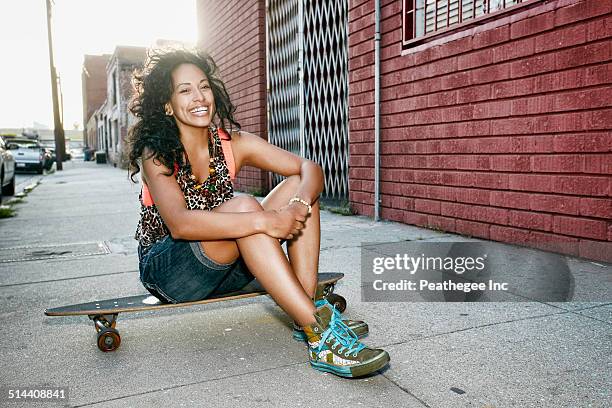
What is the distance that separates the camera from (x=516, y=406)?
6.18 ft

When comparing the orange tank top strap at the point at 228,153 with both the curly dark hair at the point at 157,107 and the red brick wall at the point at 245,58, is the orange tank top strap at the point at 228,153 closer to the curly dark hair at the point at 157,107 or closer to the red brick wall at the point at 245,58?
the curly dark hair at the point at 157,107

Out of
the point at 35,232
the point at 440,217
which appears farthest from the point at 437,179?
the point at 35,232

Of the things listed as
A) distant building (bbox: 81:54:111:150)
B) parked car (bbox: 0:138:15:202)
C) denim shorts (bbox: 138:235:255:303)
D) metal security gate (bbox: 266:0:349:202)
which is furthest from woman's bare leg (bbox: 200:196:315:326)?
distant building (bbox: 81:54:111:150)

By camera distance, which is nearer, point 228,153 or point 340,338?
point 340,338

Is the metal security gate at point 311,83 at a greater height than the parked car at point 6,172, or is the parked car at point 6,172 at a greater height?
the metal security gate at point 311,83

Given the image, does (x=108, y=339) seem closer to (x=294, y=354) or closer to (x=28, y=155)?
(x=294, y=354)

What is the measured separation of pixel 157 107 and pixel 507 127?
3168 millimetres

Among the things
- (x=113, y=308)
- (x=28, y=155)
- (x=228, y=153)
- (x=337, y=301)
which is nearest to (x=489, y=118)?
(x=337, y=301)

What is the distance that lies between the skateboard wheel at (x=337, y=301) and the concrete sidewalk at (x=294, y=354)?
2.5 inches

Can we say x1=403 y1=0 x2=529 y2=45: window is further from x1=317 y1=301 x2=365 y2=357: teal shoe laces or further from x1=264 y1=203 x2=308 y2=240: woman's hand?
x1=317 y1=301 x2=365 y2=357: teal shoe laces

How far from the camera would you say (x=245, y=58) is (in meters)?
10.3

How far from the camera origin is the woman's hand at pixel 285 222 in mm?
2293

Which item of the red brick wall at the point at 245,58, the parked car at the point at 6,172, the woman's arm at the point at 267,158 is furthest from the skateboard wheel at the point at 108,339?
the parked car at the point at 6,172

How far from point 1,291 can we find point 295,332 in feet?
7.96
